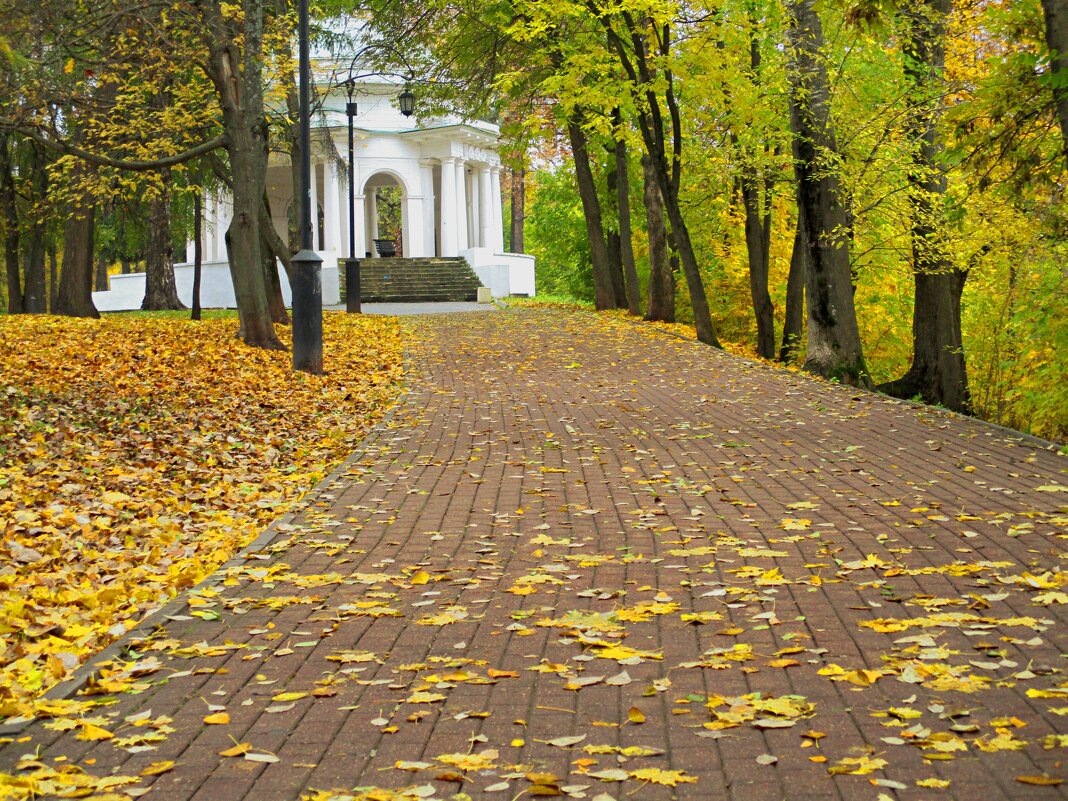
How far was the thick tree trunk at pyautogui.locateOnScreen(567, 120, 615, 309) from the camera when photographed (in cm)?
3067

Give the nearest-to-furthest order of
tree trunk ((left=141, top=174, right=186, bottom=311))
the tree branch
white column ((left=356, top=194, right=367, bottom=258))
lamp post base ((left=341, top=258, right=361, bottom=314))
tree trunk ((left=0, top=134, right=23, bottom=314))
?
the tree branch, tree trunk ((left=0, top=134, right=23, bottom=314)), lamp post base ((left=341, top=258, right=361, bottom=314)), tree trunk ((left=141, top=174, right=186, bottom=311)), white column ((left=356, top=194, right=367, bottom=258))

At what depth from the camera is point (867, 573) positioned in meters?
6.55

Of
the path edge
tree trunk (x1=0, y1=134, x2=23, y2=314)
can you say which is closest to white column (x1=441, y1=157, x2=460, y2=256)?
tree trunk (x1=0, y1=134, x2=23, y2=314)

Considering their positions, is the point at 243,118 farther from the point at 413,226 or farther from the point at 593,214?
the point at 413,226

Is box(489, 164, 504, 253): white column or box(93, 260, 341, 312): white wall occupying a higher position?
box(489, 164, 504, 253): white column

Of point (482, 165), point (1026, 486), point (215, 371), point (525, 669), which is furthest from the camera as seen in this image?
point (482, 165)

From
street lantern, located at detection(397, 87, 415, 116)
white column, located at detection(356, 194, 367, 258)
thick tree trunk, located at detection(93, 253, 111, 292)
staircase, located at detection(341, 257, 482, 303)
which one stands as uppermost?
street lantern, located at detection(397, 87, 415, 116)

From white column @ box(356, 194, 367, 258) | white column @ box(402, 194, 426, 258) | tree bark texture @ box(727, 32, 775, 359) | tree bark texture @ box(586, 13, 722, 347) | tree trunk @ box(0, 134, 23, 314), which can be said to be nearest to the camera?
tree bark texture @ box(586, 13, 722, 347)

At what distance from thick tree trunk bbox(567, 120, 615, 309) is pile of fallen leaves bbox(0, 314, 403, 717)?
12.7 m

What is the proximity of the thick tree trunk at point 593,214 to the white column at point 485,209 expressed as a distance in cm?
1584

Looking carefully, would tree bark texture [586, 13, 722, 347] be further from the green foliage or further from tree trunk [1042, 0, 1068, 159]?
the green foliage

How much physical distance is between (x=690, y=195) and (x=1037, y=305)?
50.1 ft

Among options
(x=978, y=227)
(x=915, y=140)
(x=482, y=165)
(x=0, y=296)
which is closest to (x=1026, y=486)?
(x=978, y=227)

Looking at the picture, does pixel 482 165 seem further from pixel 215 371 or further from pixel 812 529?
pixel 812 529
